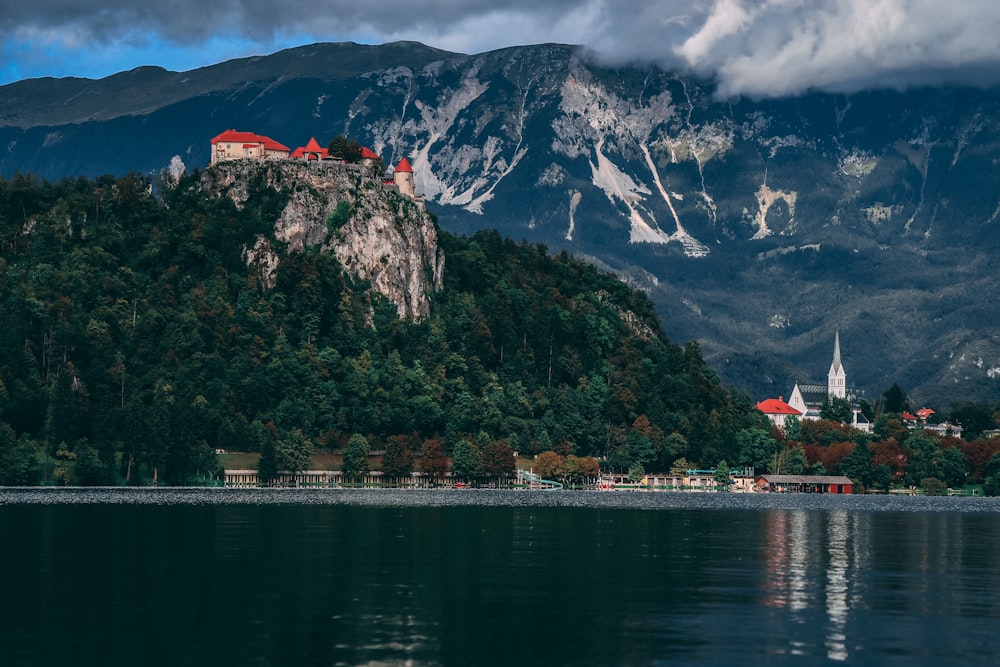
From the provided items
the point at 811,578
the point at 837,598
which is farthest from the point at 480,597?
the point at 811,578

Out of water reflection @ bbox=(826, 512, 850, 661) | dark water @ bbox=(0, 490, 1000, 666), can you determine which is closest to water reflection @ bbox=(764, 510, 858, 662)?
water reflection @ bbox=(826, 512, 850, 661)

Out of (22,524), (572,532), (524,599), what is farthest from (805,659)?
(22,524)

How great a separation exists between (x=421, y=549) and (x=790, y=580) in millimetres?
33851

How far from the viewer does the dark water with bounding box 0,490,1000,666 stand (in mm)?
83125

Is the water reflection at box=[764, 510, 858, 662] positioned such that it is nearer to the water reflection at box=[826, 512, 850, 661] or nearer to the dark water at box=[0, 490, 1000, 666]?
the water reflection at box=[826, 512, 850, 661]

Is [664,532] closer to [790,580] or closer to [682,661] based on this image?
[790,580]

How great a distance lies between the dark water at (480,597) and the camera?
83125mm

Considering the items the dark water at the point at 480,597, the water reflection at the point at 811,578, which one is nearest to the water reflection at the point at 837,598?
the water reflection at the point at 811,578

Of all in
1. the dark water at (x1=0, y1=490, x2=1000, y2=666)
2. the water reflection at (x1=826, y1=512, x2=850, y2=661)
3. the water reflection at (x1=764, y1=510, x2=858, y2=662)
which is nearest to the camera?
the dark water at (x1=0, y1=490, x2=1000, y2=666)

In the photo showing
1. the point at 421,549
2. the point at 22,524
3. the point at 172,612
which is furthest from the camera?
the point at 22,524

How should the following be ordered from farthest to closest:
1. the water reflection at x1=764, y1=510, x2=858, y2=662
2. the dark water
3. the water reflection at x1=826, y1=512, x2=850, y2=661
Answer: the water reflection at x1=764, y1=510, x2=858, y2=662, the water reflection at x1=826, y1=512, x2=850, y2=661, the dark water

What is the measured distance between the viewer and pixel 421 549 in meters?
137

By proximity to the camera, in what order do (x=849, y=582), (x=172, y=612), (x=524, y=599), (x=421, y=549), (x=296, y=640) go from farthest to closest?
(x=421, y=549)
(x=849, y=582)
(x=524, y=599)
(x=172, y=612)
(x=296, y=640)

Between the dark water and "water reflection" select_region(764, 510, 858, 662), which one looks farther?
"water reflection" select_region(764, 510, 858, 662)
